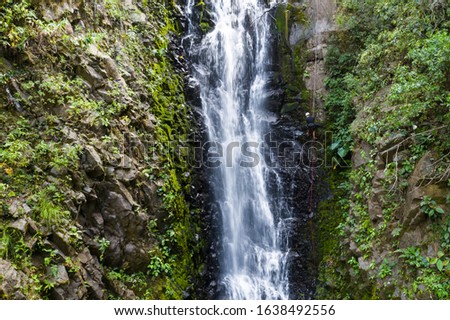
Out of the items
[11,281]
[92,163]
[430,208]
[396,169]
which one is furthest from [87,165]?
[430,208]

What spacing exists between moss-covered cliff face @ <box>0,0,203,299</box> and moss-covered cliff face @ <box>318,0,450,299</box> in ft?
12.3

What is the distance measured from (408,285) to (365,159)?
3.06m

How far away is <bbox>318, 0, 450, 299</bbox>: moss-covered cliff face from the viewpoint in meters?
5.77

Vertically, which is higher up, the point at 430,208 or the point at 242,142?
the point at 242,142

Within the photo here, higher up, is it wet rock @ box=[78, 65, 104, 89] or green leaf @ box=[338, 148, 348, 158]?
wet rock @ box=[78, 65, 104, 89]

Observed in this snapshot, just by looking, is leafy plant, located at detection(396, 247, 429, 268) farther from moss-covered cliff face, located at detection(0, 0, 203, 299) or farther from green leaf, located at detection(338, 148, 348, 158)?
moss-covered cliff face, located at detection(0, 0, 203, 299)

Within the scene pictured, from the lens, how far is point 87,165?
648 centimetres

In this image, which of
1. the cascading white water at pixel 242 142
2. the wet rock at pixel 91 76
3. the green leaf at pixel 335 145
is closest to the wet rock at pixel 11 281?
the wet rock at pixel 91 76

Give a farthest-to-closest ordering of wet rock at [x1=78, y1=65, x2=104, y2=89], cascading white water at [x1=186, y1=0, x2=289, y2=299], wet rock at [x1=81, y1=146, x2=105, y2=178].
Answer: cascading white water at [x1=186, y1=0, x2=289, y2=299] < wet rock at [x1=78, y1=65, x2=104, y2=89] < wet rock at [x1=81, y1=146, x2=105, y2=178]

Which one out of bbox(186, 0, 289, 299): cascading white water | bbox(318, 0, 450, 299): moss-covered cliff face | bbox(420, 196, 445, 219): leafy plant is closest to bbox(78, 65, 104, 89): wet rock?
bbox(186, 0, 289, 299): cascading white water

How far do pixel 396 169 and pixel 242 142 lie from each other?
15.9 ft

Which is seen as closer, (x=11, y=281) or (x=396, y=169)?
(x=11, y=281)

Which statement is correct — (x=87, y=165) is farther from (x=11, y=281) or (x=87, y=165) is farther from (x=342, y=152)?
(x=342, y=152)

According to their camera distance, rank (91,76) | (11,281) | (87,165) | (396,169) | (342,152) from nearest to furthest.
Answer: (11,281), (87,165), (396,169), (91,76), (342,152)
